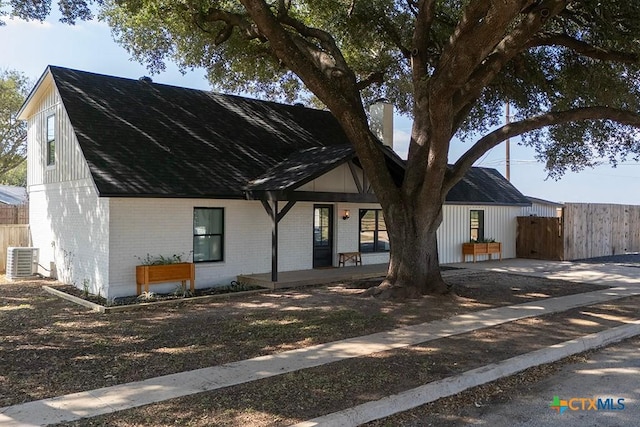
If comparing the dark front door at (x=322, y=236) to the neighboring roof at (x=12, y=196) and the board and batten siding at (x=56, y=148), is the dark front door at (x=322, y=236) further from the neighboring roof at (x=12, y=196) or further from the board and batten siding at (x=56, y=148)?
the neighboring roof at (x=12, y=196)

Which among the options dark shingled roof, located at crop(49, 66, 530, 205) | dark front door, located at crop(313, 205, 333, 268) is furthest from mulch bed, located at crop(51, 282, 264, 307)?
dark front door, located at crop(313, 205, 333, 268)

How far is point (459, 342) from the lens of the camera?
25.1 feet

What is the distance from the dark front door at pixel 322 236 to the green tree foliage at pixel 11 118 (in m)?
26.5

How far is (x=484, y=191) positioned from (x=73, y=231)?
15.7 meters

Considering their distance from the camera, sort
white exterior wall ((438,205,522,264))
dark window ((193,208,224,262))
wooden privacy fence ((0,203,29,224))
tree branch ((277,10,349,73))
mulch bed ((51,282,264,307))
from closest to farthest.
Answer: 1. mulch bed ((51,282,264,307))
2. tree branch ((277,10,349,73))
3. dark window ((193,208,224,262))
4. white exterior wall ((438,205,522,264))
5. wooden privacy fence ((0,203,29,224))

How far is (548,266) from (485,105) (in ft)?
21.9

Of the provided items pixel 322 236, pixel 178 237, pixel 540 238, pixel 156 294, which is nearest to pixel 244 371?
pixel 156 294

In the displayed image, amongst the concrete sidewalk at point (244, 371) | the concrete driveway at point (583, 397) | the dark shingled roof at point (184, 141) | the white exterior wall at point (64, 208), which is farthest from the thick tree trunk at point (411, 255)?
the white exterior wall at point (64, 208)

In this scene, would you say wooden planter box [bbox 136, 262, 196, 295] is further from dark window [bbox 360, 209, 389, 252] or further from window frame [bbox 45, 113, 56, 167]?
dark window [bbox 360, 209, 389, 252]

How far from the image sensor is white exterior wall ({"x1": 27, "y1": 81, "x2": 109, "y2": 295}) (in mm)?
11938

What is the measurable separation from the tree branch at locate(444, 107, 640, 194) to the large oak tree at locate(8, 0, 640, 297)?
3 centimetres

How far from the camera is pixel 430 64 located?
14938 mm

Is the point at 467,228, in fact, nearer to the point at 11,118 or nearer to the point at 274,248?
the point at 274,248

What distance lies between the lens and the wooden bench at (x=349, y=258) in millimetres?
15969
